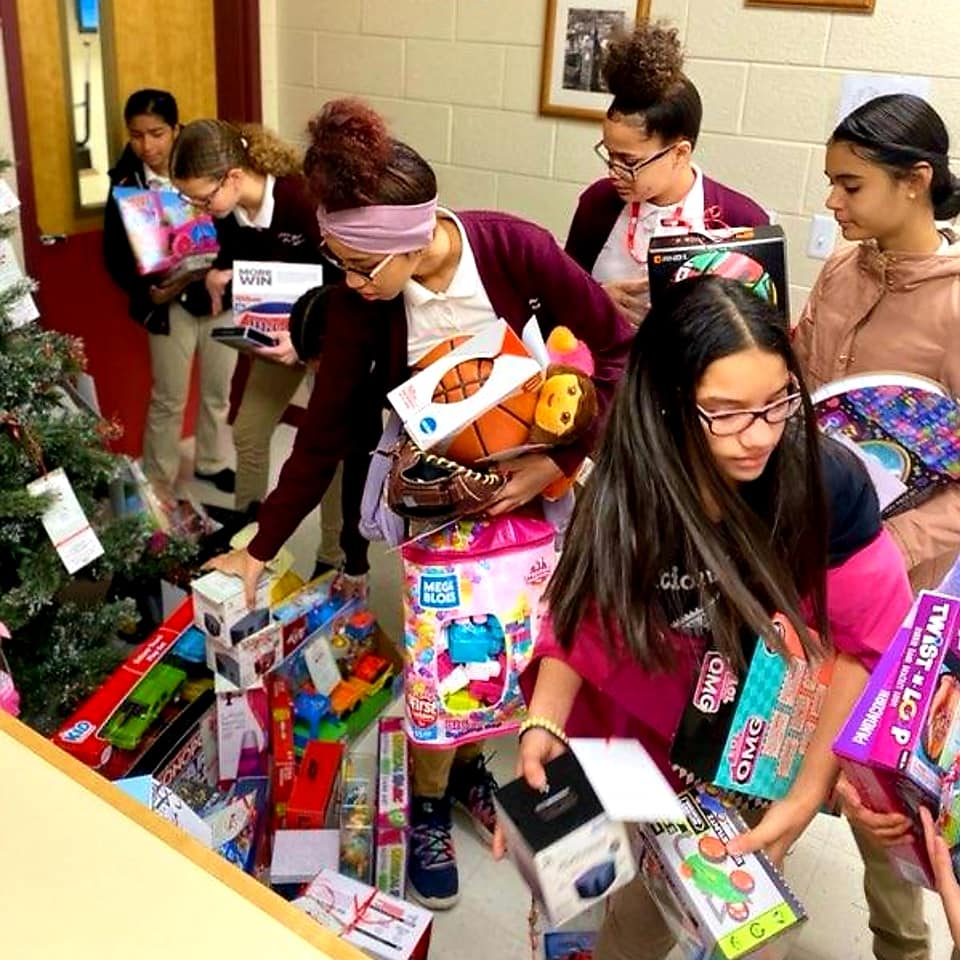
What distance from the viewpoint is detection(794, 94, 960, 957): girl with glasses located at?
1683mm

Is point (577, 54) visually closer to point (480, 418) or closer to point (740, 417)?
point (480, 418)

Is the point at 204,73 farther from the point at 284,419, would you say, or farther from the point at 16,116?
the point at 284,419

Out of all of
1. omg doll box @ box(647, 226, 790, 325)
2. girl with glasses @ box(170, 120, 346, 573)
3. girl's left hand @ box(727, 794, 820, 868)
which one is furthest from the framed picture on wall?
girl's left hand @ box(727, 794, 820, 868)

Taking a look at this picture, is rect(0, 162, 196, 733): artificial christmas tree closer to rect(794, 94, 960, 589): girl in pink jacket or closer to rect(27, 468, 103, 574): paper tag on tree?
rect(27, 468, 103, 574): paper tag on tree

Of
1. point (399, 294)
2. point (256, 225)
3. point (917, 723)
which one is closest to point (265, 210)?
point (256, 225)

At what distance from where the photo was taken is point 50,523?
79.7 inches

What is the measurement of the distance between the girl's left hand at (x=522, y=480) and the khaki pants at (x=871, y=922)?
60 centimetres

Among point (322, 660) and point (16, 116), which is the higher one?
point (16, 116)

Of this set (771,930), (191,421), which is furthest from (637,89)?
(191,421)

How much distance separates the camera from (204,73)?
3607 mm

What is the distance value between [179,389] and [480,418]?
2030 millimetres

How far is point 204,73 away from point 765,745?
3.22m

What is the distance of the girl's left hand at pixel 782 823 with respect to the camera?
122cm

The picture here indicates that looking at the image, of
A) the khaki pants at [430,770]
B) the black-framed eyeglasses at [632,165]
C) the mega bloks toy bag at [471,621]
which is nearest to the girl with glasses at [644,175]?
the black-framed eyeglasses at [632,165]
